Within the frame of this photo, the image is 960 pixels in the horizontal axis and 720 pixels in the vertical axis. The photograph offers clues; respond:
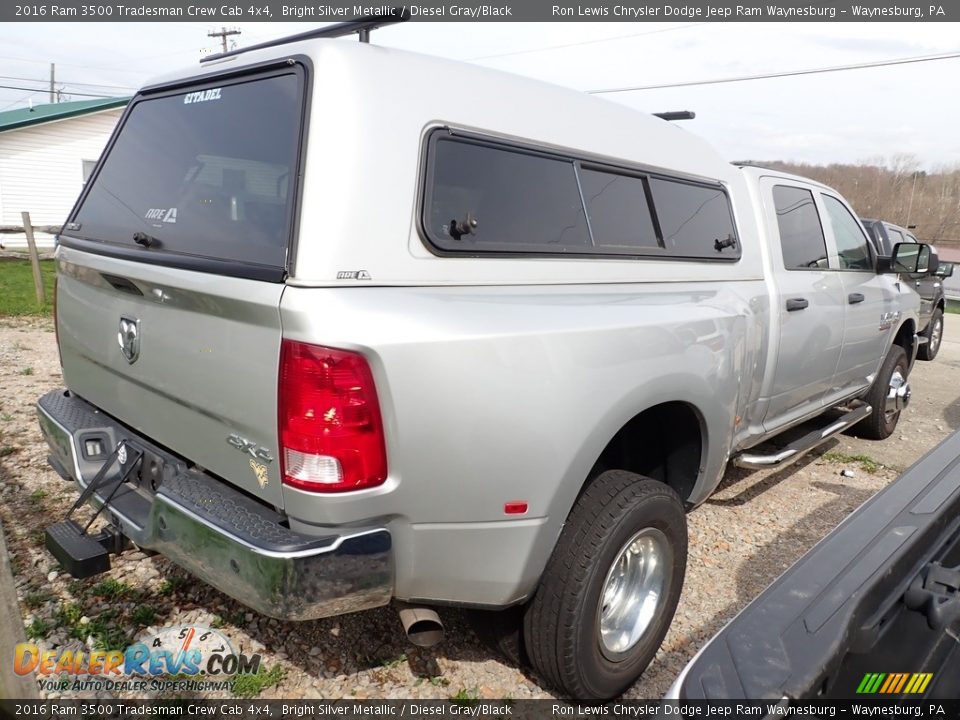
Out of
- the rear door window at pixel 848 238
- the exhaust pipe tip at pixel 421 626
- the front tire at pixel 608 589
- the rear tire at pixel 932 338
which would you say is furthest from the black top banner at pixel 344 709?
the rear tire at pixel 932 338

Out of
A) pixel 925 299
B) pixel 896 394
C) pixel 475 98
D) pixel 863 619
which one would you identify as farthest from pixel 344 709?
pixel 925 299

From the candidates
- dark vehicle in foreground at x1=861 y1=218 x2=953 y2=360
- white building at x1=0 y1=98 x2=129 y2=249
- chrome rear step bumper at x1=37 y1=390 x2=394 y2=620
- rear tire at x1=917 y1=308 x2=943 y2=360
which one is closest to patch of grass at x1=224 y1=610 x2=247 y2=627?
chrome rear step bumper at x1=37 y1=390 x2=394 y2=620

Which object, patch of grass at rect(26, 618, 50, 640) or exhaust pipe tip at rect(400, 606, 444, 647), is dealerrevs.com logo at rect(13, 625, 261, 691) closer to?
patch of grass at rect(26, 618, 50, 640)

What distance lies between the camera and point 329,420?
72.2 inches

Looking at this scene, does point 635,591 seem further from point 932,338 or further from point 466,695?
point 932,338

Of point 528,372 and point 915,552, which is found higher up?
point 528,372

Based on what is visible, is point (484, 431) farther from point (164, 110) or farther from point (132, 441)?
point (164, 110)

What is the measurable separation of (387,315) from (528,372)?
1.52ft

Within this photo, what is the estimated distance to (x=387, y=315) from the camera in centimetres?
186

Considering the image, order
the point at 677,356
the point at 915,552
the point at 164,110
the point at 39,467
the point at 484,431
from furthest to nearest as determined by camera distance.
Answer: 1. the point at 39,467
2. the point at 164,110
3. the point at 677,356
4. the point at 484,431
5. the point at 915,552

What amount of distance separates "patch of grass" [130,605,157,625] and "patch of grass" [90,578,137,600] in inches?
6.3

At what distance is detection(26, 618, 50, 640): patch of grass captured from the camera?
2729 mm

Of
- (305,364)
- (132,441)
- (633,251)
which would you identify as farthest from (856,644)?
(132,441)

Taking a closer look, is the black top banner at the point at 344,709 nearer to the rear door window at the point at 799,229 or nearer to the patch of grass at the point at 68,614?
the patch of grass at the point at 68,614
